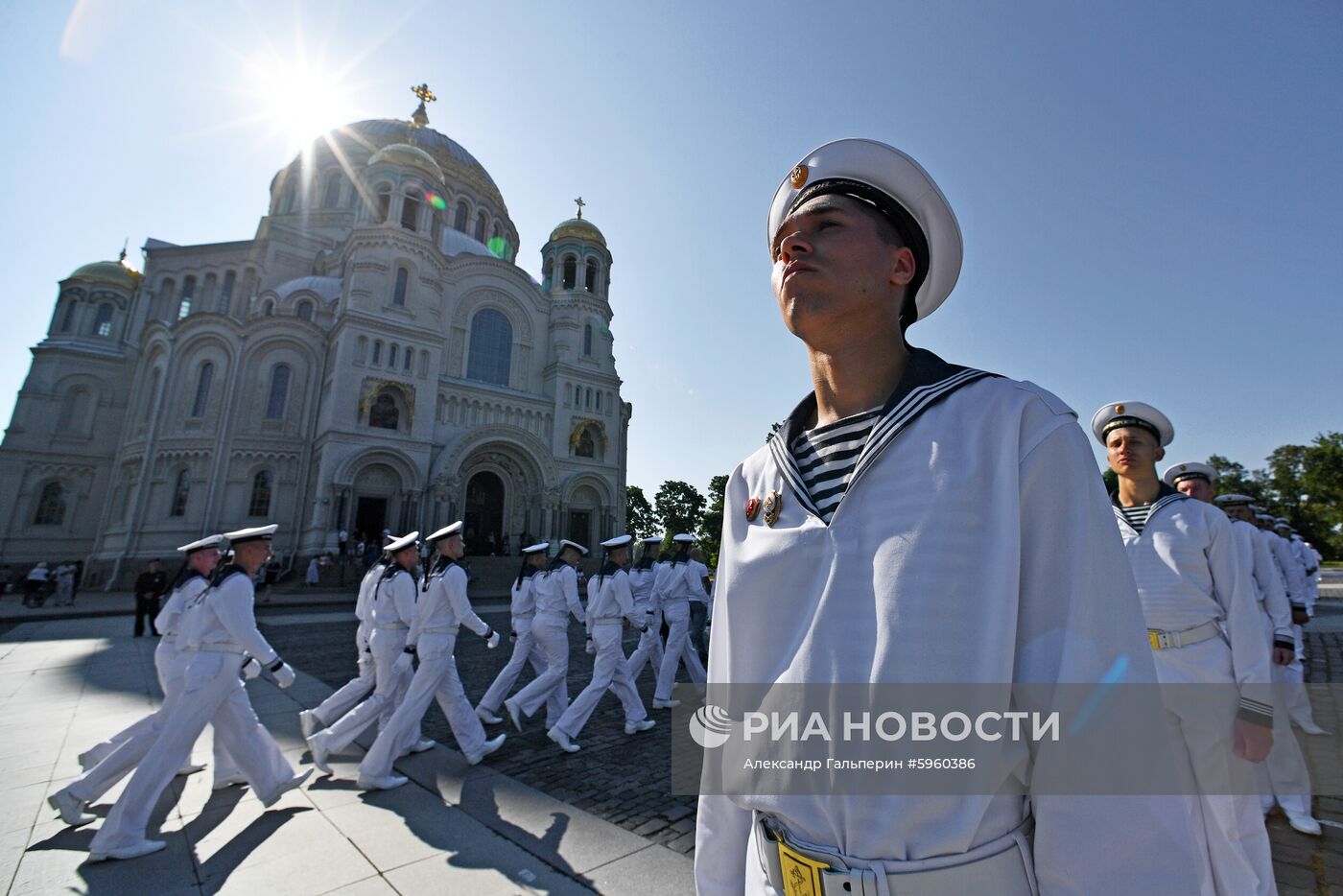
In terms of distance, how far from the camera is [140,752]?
15.4 feet

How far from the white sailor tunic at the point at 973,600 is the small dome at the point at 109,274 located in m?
50.7

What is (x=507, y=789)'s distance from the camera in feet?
16.4

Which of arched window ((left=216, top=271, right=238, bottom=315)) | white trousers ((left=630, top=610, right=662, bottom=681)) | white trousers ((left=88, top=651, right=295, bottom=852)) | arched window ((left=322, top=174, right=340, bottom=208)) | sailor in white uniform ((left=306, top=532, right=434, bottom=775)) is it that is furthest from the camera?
arched window ((left=322, top=174, right=340, bottom=208))

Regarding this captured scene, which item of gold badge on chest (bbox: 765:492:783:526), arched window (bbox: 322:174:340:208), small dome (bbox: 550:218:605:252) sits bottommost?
gold badge on chest (bbox: 765:492:783:526)

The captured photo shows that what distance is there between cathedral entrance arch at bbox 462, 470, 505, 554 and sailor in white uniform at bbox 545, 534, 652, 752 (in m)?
22.3

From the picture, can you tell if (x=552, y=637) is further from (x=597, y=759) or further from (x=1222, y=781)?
(x=1222, y=781)

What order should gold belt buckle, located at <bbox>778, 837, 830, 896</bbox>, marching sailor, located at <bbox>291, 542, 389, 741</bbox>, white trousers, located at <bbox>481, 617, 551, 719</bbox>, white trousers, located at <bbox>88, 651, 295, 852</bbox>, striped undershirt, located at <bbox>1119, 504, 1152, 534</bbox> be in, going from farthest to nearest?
white trousers, located at <bbox>481, 617, 551, 719</bbox> → marching sailor, located at <bbox>291, 542, 389, 741</bbox> → white trousers, located at <bbox>88, 651, 295, 852</bbox> → striped undershirt, located at <bbox>1119, 504, 1152, 534</bbox> → gold belt buckle, located at <bbox>778, 837, 830, 896</bbox>

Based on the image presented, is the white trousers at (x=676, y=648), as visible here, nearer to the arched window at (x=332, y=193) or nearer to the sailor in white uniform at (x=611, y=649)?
the sailor in white uniform at (x=611, y=649)

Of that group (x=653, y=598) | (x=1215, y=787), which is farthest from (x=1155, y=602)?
(x=653, y=598)

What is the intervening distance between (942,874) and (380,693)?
6338 millimetres

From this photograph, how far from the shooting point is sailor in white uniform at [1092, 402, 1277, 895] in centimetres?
288

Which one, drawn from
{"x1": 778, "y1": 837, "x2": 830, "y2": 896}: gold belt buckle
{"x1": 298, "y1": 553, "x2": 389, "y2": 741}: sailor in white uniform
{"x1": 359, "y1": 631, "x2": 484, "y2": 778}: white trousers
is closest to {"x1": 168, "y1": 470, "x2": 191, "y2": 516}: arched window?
{"x1": 298, "y1": 553, "x2": 389, "y2": 741}: sailor in white uniform

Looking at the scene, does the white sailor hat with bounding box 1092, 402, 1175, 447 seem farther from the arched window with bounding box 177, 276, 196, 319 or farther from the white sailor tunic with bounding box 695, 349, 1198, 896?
the arched window with bounding box 177, 276, 196, 319

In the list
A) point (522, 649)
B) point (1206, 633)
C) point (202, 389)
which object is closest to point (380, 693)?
point (522, 649)
